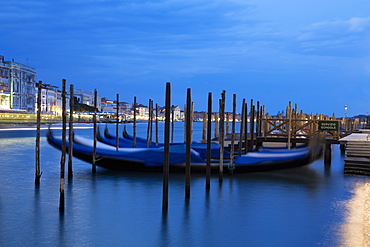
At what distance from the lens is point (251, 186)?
954cm

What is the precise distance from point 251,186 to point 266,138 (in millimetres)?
4046

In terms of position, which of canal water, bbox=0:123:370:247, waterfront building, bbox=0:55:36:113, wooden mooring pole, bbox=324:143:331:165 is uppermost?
waterfront building, bbox=0:55:36:113

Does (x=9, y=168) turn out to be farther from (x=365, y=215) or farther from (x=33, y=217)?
(x=365, y=215)

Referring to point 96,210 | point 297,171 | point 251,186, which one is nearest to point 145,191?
point 96,210

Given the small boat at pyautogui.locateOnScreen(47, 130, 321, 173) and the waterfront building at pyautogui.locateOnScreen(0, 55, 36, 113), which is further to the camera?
the waterfront building at pyautogui.locateOnScreen(0, 55, 36, 113)

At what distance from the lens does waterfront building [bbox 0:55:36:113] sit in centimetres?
5591

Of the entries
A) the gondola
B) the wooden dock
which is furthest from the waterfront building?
the wooden dock

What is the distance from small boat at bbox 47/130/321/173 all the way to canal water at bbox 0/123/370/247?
0.23m

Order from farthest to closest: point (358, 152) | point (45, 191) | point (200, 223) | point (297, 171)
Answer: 1. point (297, 171)
2. point (358, 152)
3. point (45, 191)
4. point (200, 223)

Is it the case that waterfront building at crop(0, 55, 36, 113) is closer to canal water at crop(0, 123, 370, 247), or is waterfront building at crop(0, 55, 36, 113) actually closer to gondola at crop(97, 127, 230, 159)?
gondola at crop(97, 127, 230, 159)

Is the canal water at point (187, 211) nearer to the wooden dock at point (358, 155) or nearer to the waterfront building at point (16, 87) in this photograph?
the wooden dock at point (358, 155)

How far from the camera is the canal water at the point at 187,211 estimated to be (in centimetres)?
581

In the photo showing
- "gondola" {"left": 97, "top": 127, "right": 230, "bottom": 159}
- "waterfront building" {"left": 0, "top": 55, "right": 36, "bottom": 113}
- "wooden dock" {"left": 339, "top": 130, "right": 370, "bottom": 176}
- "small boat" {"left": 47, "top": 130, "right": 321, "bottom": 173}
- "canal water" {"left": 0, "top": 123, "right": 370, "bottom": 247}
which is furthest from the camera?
"waterfront building" {"left": 0, "top": 55, "right": 36, "bottom": 113}

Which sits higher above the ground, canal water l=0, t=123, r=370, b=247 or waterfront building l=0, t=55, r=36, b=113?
waterfront building l=0, t=55, r=36, b=113
